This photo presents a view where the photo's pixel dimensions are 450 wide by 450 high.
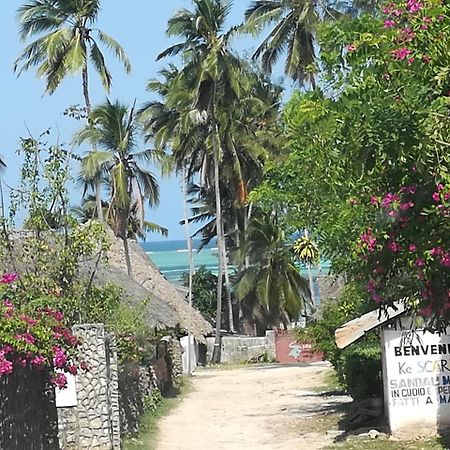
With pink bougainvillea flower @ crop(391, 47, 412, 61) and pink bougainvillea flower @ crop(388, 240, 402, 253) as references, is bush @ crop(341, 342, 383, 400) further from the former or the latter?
pink bougainvillea flower @ crop(391, 47, 412, 61)

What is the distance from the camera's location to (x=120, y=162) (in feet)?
131

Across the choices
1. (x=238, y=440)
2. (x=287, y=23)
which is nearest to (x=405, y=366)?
(x=238, y=440)

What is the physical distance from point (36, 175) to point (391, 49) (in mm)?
11643

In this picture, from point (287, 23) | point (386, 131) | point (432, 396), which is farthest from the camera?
point (287, 23)

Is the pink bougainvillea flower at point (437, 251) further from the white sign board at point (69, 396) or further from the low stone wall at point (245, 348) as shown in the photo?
the low stone wall at point (245, 348)

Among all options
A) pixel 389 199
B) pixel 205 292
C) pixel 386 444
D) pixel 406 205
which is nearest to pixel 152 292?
pixel 386 444

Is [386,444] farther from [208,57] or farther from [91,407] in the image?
[208,57]

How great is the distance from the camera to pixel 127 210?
138 feet

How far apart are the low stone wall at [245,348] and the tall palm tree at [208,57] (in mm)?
8675

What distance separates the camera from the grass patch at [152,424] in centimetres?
1711

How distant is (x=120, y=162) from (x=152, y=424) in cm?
2086

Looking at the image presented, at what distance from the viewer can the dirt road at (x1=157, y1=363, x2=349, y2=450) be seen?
17359 millimetres

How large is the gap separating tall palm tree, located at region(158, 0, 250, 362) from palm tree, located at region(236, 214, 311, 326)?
5513mm

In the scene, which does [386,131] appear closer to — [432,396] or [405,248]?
[405,248]
